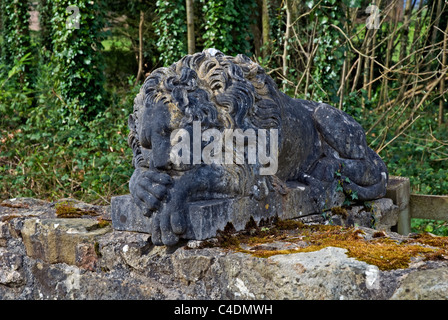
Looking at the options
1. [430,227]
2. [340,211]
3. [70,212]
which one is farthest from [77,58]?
[340,211]

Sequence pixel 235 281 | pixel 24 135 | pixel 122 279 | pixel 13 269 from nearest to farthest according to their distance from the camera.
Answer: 1. pixel 235 281
2. pixel 122 279
3. pixel 13 269
4. pixel 24 135

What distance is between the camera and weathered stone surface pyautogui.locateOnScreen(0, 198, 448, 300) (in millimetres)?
2184

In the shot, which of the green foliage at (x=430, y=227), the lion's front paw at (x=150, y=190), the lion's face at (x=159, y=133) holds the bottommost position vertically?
the green foliage at (x=430, y=227)

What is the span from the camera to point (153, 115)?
9.39 ft

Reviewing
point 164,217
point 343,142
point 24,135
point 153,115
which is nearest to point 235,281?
point 164,217

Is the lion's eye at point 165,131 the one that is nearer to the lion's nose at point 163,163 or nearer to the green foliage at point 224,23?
the lion's nose at point 163,163

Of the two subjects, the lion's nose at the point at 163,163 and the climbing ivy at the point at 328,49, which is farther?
the climbing ivy at the point at 328,49

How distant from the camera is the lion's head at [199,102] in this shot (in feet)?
9.30

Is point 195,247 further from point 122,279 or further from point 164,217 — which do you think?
point 122,279

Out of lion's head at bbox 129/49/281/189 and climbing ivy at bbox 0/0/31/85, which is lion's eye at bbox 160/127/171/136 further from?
climbing ivy at bbox 0/0/31/85

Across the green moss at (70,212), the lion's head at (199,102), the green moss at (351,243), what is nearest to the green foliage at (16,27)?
the green moss at (70,212)

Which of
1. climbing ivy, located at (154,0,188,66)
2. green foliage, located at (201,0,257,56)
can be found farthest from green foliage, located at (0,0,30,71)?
green foliage, located at (201,0,257,56)

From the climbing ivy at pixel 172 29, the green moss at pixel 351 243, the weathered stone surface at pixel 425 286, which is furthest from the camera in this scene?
the climbing ivy at pixel 172 29

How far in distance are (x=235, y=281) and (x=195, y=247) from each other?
0.99ft
